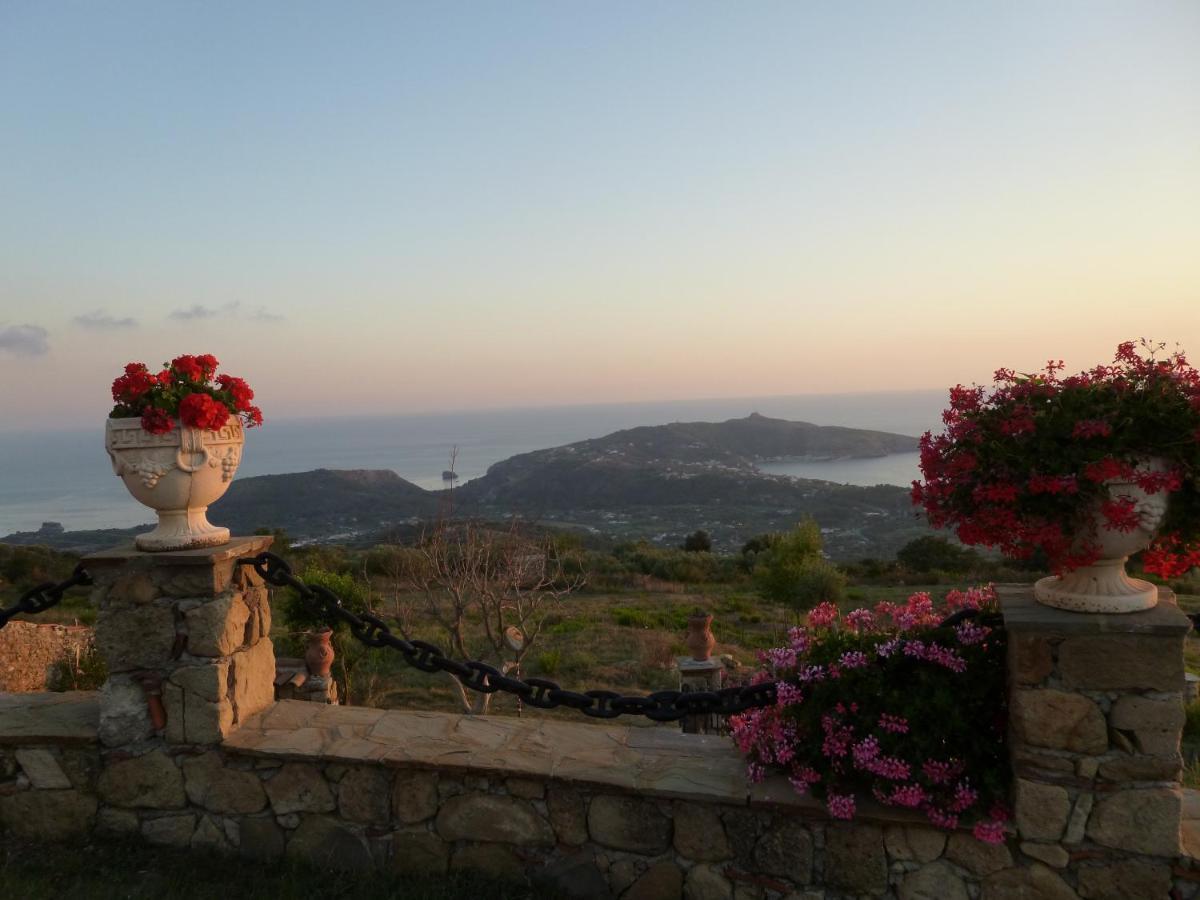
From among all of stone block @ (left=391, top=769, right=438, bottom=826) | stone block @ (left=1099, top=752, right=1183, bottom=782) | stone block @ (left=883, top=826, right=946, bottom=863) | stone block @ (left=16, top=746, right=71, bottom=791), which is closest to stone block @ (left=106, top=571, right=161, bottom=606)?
stone block @ (left=16, top=746, right=71, bottom=791)

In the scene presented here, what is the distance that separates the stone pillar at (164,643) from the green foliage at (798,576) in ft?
37.0

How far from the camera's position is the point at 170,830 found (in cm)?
308

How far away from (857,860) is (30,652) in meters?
7.34

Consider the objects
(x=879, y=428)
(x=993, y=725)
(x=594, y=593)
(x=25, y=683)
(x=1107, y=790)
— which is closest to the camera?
(x=1107, y=790)

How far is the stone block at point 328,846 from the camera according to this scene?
295 centimetres

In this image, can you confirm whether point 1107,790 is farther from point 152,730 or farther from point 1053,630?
point 152,730

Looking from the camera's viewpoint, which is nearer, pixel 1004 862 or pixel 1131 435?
pixel 1131 435

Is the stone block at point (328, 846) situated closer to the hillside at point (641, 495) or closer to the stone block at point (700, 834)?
the stone block at point (700, 834)

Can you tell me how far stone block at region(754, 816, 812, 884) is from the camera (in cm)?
257

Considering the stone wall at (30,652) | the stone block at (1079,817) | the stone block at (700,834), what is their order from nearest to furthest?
the stone block at (1079,817) < the stone block at (700,834) < the stone wall at (30,652)

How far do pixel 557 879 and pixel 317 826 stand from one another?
101 centimetres

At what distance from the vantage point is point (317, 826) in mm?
2984

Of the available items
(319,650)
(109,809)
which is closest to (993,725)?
(109,809)

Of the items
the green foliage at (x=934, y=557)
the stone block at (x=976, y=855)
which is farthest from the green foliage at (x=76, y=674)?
the green foliage at (x=934, y=557)
